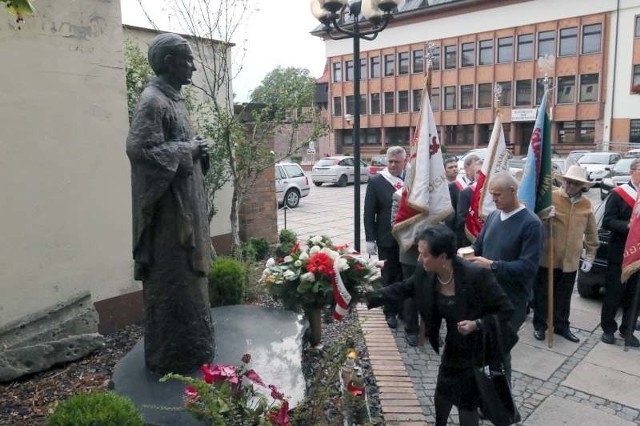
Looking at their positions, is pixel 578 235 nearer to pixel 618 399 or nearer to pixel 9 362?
pixel 618 399

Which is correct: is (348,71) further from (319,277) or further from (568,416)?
(568,416)

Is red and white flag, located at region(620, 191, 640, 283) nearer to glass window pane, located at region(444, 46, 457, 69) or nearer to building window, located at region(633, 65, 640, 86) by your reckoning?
building window, located at region(633, 65, 640, 86)

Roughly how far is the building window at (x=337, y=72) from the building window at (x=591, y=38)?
69.0 ft

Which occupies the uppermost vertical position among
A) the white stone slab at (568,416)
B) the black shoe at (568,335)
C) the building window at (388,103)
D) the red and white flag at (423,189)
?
the building window at (388,103)

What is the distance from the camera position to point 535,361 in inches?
193

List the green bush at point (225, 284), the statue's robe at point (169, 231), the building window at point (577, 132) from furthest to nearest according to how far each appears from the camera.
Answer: the building window at point (577, 132) → the green bush at point (225, 284) → the statue's robe at point (169, 231)

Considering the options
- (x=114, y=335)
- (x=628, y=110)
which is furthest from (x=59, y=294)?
(x=628, y=110)

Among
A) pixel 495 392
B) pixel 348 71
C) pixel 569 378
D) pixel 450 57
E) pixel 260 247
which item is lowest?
pixel 569 378

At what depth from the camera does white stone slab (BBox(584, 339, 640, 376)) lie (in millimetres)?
4738

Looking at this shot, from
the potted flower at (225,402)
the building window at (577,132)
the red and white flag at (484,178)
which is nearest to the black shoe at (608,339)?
the red and white flag at (484,178)

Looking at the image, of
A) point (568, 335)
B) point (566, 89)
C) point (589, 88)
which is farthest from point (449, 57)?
point (568, 335)

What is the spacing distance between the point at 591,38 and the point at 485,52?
25.6ft

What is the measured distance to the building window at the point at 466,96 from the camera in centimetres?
4225

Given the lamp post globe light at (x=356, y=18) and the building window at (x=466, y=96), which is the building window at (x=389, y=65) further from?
the lamp post globe light at (x=356, y=18)
